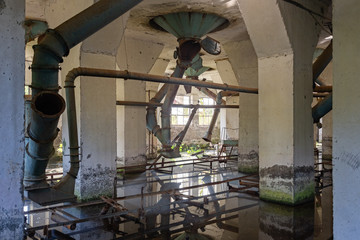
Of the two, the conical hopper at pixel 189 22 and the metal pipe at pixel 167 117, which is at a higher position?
the conical hopper at pixel 189 22

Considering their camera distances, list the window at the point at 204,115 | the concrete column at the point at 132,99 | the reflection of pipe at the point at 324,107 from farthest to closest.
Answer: the window at the point at 204,115
the concrete column at the point at 132,99
the reflection of pipe at the point at 324,107

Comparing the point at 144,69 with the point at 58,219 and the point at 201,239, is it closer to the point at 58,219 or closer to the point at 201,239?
the point at 58,219

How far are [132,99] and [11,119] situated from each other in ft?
26.9

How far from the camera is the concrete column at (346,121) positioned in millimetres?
2758

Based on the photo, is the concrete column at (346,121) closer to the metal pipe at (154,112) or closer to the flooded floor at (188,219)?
the flooded floor at (188,219)

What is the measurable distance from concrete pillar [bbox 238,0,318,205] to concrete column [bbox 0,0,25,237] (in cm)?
490

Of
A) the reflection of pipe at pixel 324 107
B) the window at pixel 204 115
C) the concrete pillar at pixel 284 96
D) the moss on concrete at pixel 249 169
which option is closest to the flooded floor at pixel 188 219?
the concrete pillar at pixel 284 96

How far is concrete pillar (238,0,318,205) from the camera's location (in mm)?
6285

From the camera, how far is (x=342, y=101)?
9.37 feet

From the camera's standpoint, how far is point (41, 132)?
378 centimetres

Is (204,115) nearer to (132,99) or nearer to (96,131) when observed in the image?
(132,99)

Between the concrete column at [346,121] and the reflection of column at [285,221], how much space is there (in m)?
2.08

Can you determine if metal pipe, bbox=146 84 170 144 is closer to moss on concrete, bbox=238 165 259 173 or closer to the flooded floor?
moss on concrete, bbox=238 165 259 173

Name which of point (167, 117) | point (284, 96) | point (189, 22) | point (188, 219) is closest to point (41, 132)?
point (188, 219)
